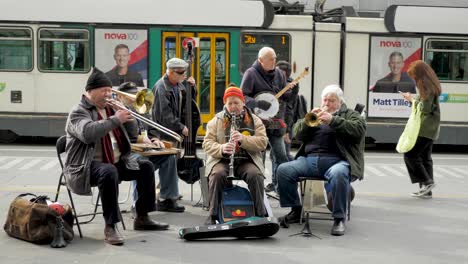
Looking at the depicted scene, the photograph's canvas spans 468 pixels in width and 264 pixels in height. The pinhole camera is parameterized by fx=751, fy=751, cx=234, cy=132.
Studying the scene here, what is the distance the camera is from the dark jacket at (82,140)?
21.8ft

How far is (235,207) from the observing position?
7336mm

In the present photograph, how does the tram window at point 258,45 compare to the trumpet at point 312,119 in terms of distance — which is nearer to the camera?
the trumpet at point 312,119

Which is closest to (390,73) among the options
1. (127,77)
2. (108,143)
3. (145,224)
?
(127,77)

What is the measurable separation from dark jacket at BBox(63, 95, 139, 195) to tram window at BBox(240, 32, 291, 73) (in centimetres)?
831

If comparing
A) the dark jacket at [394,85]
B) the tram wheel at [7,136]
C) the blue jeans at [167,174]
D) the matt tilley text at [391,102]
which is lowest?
the tram wheel at [7,136]

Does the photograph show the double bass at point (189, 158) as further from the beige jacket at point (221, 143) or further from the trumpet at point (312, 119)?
the trumpet at point (312, 119)

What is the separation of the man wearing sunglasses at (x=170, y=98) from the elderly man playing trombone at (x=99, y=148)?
1.28 meters

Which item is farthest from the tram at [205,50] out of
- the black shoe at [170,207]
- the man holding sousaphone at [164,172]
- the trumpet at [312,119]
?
the trumpet at [312,119]

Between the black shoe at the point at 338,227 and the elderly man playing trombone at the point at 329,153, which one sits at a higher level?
the elderly man playing trombone at the point at 329,153

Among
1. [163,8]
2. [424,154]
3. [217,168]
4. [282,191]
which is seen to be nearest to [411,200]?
[424,154]

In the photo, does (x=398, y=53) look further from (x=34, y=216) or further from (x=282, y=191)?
(x=34, y=216)

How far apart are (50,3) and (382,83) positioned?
22.3ft

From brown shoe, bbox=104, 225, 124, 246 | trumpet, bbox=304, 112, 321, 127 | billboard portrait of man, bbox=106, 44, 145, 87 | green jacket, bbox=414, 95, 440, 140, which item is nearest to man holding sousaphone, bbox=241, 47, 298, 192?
trumpet, bbox=304, 112, 321, 127

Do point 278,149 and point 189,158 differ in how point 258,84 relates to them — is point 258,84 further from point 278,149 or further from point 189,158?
point 189,158
